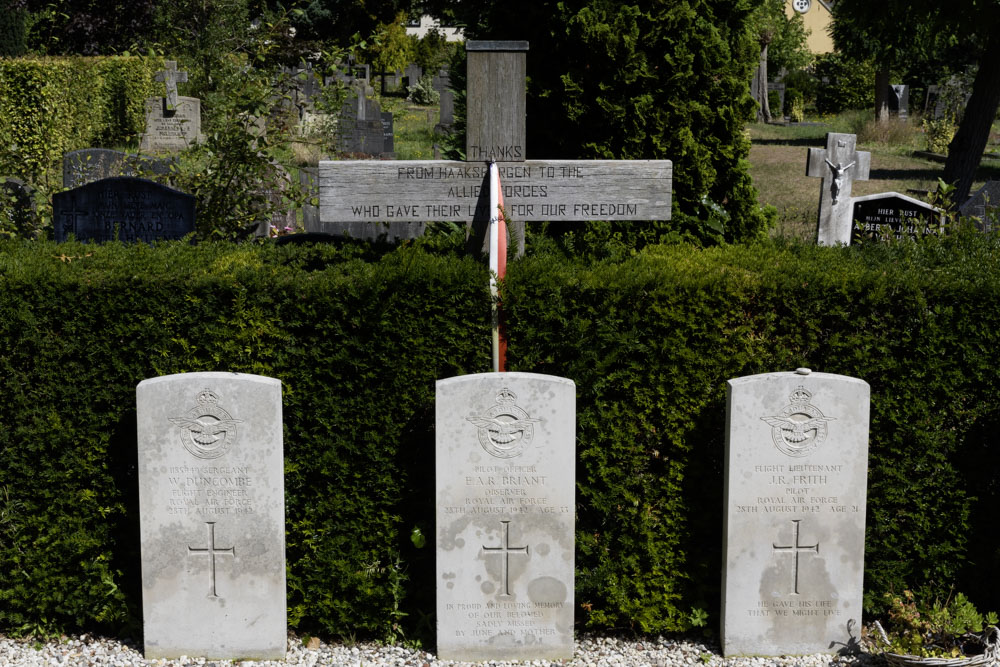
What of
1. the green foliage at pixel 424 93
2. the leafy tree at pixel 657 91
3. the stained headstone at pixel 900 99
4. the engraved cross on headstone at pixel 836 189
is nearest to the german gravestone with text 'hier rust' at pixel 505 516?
the leafy tree at pixel 657 91

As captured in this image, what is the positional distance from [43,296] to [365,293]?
1.44 metres

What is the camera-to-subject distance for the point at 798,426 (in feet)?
15.3

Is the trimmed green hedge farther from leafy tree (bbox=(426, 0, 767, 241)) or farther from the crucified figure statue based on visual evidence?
the crucified figure statue

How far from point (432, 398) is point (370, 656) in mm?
1247

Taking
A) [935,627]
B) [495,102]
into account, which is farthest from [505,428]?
[935,627]

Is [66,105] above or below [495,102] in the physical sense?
above

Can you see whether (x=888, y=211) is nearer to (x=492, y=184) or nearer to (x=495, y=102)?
(x=495, y=102)

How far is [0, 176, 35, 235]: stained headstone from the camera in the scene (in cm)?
834

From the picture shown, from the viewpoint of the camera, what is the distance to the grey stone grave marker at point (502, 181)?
213 inches

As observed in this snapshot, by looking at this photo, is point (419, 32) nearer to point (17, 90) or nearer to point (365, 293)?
point (17, 90)

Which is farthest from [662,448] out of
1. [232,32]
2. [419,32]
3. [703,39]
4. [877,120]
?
[419,32]

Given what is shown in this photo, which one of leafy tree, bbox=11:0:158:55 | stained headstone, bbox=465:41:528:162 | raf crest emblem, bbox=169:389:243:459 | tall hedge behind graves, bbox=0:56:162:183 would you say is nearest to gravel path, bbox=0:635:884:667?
raf crest emblem, bbox=169:389:243:459

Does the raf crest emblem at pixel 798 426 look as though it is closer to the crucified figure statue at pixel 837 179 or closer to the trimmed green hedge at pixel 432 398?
the trimmed green hedge at pixel 432 398

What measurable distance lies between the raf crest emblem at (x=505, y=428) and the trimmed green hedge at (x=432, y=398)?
0.31 metres
